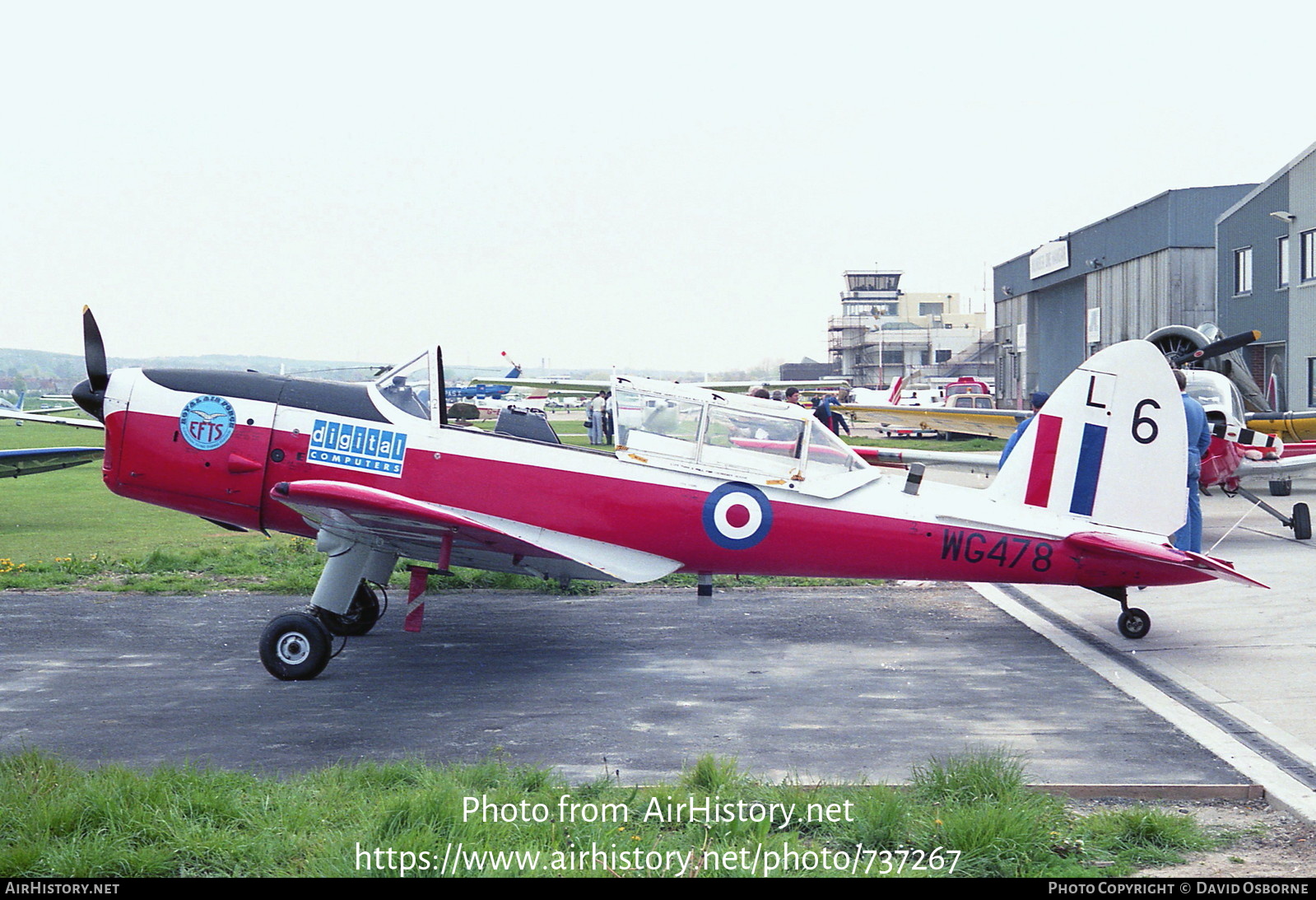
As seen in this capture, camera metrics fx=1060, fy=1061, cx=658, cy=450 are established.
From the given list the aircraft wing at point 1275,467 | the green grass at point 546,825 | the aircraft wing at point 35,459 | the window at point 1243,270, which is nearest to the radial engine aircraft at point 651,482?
the green grass at point 546,825

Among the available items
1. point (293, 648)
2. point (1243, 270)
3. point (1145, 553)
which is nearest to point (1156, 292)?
point (1243, 270)

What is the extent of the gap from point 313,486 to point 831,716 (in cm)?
312

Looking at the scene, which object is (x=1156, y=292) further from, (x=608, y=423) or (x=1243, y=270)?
(x=608, y=423)

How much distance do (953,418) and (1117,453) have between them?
12.1 m

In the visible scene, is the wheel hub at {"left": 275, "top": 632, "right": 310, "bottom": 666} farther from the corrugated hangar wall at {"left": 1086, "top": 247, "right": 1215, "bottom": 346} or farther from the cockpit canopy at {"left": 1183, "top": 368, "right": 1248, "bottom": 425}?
the corrugated hangar wall at {"left": 1086, "top": 247, "right": 1215, "bottom": 346}

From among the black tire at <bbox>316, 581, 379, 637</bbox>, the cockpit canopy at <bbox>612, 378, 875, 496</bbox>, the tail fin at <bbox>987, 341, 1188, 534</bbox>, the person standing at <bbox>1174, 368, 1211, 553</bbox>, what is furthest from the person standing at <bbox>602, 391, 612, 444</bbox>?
the person standing at <bbox>1174, 368, 1211, 553</bbox>

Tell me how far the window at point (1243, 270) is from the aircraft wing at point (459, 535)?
86.6 ft

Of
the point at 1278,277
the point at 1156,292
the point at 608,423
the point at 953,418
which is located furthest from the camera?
the point at 1156,292

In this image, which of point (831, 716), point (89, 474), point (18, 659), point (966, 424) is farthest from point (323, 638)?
point (89, 474)

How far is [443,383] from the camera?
23.5 feet

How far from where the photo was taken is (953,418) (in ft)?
63.2

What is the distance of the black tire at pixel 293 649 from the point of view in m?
6.59

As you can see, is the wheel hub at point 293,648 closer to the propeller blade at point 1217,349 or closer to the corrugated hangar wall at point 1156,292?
the propeller blade at point 1217,349

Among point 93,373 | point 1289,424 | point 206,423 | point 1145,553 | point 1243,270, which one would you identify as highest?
point 1243,270
